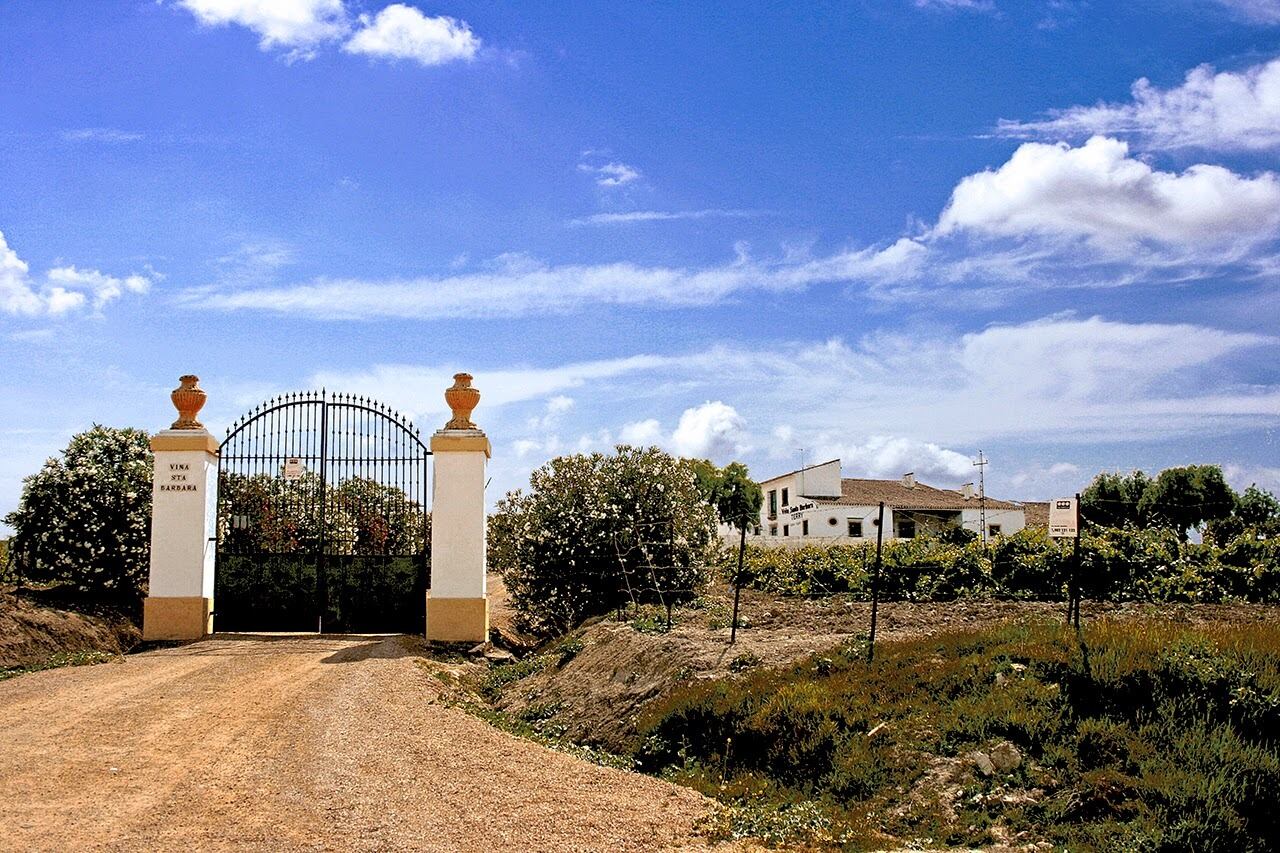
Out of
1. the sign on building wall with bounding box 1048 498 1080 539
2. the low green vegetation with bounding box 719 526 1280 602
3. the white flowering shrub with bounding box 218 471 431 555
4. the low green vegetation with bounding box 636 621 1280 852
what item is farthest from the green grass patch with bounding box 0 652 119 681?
the sign on building wall with bounding box 1048 498 1080 539

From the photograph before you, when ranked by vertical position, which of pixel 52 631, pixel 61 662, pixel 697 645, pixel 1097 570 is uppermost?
pixel 1097 570

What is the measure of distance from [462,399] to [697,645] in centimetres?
619

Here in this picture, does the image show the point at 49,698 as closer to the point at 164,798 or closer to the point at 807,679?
the point at 164,798

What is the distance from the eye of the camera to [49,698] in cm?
1100

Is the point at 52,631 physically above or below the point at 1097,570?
below

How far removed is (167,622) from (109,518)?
7.63 ft

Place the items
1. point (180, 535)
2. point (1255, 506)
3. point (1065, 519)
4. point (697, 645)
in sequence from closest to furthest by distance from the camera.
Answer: point (1065, 519) → point (697, 645) → point (180, 535) → point (1255, 506)

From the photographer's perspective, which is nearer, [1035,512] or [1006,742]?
[1006,742]

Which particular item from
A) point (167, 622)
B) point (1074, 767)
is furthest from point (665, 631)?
point (167, 622)

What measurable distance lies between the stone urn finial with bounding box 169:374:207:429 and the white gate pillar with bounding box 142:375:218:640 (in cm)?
1

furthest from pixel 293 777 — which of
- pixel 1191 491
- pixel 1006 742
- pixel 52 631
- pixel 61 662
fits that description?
pixel 1191 491

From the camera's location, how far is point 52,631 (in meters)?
14.6

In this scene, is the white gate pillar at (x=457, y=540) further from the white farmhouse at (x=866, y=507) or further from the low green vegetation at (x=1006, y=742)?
the white farmhouse at (x=866, y=507)

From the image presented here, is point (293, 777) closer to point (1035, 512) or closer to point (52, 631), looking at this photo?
point (52, 631)
